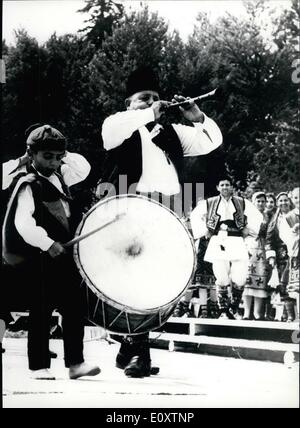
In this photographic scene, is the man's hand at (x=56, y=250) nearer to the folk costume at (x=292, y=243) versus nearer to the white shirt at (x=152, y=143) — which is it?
the white shirt at (x=152, y=143)

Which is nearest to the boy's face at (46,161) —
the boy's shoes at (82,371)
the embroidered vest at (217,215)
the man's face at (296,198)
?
the embroidered vest at (217,215)

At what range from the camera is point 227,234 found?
5.94m

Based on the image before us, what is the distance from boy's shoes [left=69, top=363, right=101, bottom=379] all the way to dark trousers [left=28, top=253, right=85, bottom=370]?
0.05 meters

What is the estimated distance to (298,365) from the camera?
576cm

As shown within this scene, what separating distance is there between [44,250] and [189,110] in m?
1.93

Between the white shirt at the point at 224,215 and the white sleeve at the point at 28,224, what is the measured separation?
140 centimetres

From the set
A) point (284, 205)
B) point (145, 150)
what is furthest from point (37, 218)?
point (284, 205)

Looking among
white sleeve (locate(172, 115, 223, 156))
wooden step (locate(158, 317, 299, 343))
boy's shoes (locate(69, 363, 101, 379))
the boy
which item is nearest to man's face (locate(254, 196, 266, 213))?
white sleeve (locate(172, 115, 223, 156))

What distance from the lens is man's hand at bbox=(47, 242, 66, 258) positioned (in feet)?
17.9

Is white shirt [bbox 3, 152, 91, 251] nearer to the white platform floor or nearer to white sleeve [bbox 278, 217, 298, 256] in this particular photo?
the white platform floor

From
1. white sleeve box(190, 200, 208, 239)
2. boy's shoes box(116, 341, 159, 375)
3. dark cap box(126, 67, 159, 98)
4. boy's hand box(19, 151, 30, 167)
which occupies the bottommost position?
boy's shoes box(116, 341, 159, 375)

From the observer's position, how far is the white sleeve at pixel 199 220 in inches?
233

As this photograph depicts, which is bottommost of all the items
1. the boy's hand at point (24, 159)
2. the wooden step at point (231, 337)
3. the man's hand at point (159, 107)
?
the wooden step at point (231, 337)
